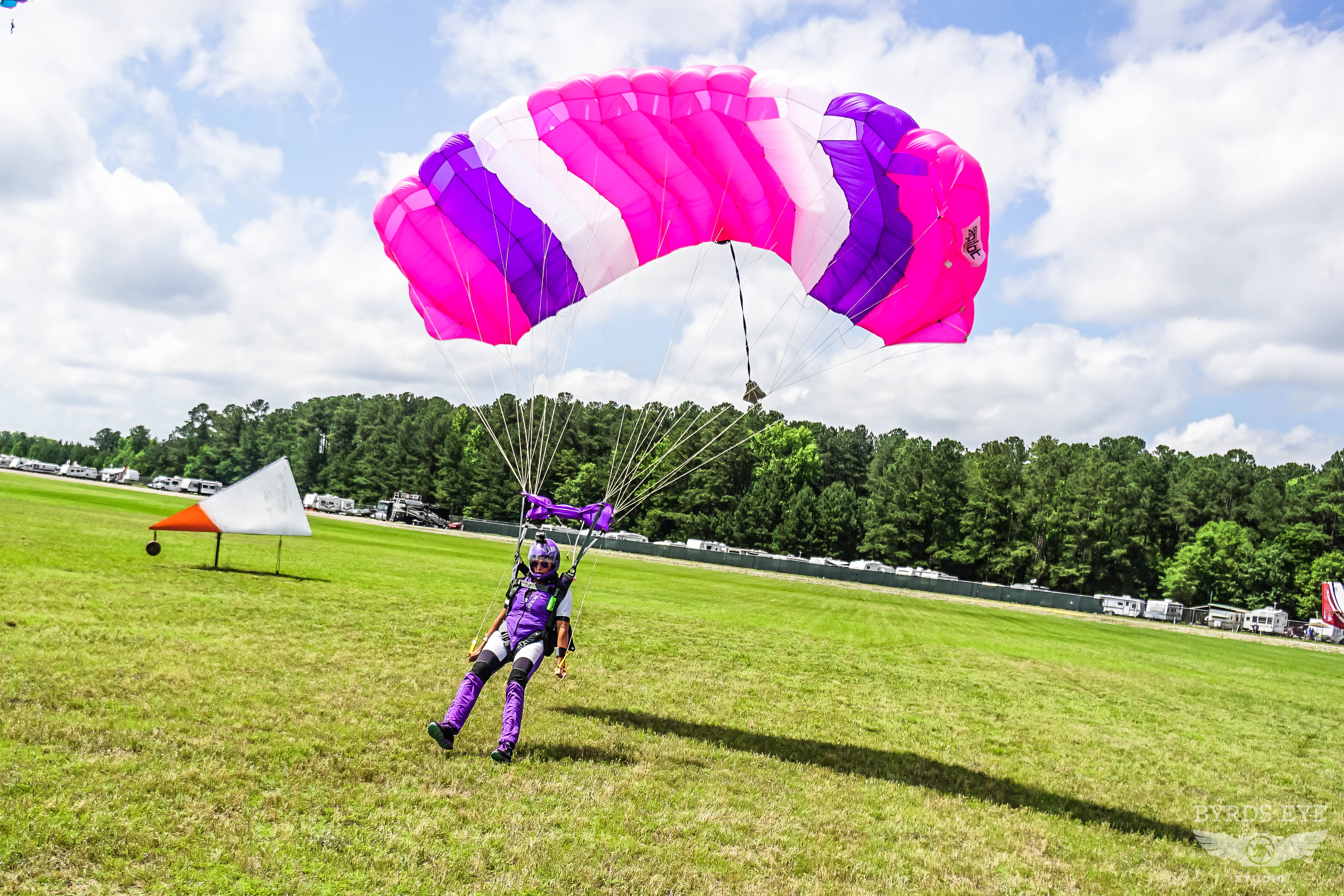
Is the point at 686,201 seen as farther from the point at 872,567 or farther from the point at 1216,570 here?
the point at 1216,570

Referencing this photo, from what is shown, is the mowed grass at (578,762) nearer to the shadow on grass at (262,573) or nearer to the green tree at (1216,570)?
the shadow on grass at (262,573)

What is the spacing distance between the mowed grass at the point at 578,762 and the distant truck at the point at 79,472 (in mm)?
115605

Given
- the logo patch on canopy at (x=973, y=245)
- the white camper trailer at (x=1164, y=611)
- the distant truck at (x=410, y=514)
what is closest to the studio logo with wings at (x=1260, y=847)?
the logo patch on canopy at (x=973, y=245)

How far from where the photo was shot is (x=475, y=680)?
721 centimetres

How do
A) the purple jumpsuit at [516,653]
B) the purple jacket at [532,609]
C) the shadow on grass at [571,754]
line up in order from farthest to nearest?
1. the purple jacket at [532,609]
2. the shadow on grass at [571,754]
3. the purple jumpsuit at [516,653]

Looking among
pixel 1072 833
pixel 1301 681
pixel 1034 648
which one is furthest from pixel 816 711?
pixel 1301 681

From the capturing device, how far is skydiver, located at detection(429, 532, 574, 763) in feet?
23.5

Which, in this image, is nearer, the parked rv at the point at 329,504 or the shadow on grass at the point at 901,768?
the shadow on grass at the point at 901,768

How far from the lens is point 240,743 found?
649 cm

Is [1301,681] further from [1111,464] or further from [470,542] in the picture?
[1111,464]

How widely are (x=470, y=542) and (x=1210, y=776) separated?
4626cm

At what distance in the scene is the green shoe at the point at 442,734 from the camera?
6.72 m

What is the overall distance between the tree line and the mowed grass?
153 feet

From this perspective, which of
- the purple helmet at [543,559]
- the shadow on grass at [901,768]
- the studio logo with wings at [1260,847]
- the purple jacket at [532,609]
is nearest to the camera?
the studio logo with wings at [1260,847]
